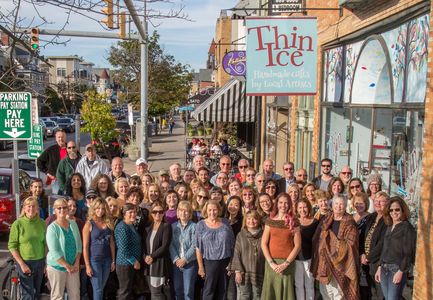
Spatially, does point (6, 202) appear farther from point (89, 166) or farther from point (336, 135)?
point (336, 135)

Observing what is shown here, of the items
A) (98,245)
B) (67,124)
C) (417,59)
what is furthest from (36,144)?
(67,124)

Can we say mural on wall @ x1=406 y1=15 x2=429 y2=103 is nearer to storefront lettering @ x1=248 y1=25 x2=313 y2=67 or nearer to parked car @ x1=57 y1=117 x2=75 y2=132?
storefront lettering @ x1=248 y1=25 x2=313 y2=67

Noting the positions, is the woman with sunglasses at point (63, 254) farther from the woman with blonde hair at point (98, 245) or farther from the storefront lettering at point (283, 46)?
the storefront lettering at point (283, 46)

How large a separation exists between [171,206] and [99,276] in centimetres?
128

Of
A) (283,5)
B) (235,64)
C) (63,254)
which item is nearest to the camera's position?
(63,254)

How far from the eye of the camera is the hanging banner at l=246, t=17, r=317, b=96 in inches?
381

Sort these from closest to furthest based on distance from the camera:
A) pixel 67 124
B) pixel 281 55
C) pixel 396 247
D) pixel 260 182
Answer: pixel 396 247 < pixel 260 182 < pixel 281 55 < pixel 67 124

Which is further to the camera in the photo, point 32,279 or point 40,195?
point 40,195

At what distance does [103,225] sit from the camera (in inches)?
265

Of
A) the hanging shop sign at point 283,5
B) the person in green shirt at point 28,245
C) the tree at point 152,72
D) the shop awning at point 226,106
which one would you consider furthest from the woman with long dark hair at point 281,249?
the tree at point 152,72

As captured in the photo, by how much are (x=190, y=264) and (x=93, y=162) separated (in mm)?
3247

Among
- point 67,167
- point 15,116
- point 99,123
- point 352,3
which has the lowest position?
point 67,167

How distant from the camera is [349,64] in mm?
10898

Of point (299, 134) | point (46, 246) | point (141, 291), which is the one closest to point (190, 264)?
point (141, 291)
